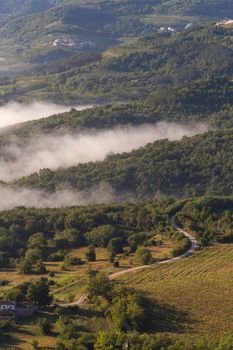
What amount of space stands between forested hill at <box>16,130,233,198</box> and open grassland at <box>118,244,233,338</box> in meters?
43.6

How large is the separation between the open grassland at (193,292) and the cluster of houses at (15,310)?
912 centimetres

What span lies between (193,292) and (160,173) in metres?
58.2

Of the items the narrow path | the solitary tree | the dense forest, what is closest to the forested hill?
the dense forest

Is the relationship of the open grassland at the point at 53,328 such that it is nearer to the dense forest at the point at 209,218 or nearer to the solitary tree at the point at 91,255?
the solitary tree at the point at 91,255

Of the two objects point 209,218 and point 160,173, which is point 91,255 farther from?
point 160,173

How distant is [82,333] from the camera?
56.6 metres

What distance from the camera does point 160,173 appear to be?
119938mm

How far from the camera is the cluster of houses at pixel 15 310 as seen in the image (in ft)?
195

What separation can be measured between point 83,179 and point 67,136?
27.7 meters

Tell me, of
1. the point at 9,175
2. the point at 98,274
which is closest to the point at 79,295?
the point at 98,274

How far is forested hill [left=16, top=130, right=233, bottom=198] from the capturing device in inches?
4611

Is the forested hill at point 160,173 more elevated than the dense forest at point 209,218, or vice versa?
the forested hill at point 160,173

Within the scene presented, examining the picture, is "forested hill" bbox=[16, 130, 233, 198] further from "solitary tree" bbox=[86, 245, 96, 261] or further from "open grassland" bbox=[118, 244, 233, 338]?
"open grassland" bbox=[118, 244, 233, 338]

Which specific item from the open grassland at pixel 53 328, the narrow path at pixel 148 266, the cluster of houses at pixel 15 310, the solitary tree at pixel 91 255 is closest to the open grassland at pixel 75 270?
the solitary tree at pixel 91 255
